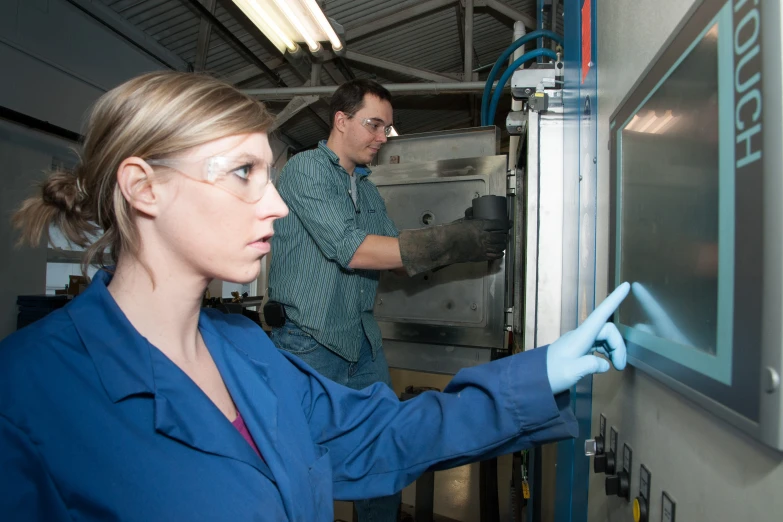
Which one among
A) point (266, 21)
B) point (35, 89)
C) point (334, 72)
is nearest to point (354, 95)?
point (266, 21)

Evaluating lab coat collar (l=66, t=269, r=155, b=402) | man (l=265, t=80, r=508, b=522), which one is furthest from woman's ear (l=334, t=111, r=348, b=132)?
lab coat collar (l=66, t=269, r=155, b=402)

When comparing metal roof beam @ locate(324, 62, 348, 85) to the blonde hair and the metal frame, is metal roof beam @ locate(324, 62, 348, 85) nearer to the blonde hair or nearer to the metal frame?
the metal frame

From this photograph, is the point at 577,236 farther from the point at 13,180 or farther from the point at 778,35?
the point at 13,180

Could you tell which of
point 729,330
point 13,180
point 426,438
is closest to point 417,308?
point 426,438

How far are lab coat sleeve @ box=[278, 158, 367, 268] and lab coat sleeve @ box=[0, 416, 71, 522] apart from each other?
1077 millimetres

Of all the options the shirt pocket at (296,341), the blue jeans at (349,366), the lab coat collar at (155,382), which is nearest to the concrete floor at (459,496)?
the blue jeans at (349,366)

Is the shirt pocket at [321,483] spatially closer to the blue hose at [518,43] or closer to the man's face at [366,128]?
the man's face at [366,128]

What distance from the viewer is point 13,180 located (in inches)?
101

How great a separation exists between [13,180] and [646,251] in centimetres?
315

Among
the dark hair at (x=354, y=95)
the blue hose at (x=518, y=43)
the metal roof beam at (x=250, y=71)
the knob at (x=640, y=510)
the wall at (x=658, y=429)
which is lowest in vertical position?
the knob at (x=640, y=510)

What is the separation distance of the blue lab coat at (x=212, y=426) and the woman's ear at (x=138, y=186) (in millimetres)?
154

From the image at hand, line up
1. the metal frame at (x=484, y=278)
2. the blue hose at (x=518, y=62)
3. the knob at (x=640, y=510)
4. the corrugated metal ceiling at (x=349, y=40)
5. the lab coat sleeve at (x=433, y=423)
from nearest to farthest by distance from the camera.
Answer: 1. the knob at (x=640, y=510)
2. the lab coat sleeve at (x=433, y=423)
3. the blue hose at (x=518, y=62)
4. the metal frame at (x=484, y=278)
5. the corrugated metal ceiling at (x=349, y=40)

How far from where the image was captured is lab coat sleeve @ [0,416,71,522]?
0.51 metres

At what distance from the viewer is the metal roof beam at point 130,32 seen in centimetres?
279
